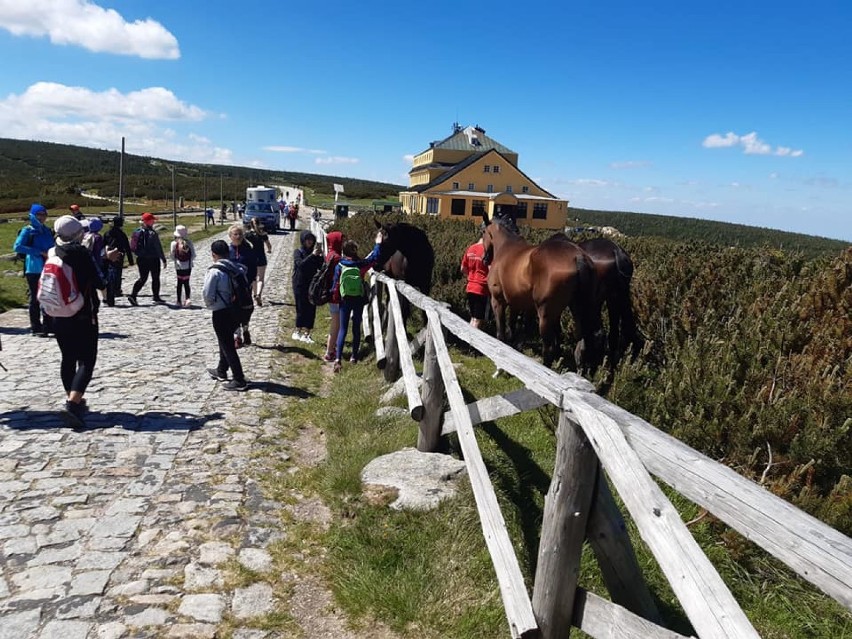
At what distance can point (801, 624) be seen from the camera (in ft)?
9.96

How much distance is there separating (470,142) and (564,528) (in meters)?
68.8

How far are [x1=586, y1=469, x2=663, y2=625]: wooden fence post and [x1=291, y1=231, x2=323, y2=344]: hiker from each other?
743 cm

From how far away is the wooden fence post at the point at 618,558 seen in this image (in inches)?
95.4

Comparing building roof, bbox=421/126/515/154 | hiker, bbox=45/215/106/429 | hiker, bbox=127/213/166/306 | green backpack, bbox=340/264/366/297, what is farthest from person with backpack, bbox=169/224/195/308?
building roof, bbox=421/126/515/154

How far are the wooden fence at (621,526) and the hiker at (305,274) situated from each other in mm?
6227

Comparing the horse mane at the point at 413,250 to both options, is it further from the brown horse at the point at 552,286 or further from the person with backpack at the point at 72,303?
the person with backpack at the point at 72,303

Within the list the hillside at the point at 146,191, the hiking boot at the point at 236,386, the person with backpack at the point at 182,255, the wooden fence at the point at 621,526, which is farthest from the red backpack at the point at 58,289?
the hillside at the point at 146,191

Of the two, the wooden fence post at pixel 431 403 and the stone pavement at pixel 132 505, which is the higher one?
the wooden fence post at pixel 431 403

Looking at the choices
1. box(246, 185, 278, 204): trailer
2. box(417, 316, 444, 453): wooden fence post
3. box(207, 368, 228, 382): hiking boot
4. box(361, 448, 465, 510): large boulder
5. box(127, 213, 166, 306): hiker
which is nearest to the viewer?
box(361, 448, 465, 510): large boulder

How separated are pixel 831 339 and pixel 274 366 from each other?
6.97 metres

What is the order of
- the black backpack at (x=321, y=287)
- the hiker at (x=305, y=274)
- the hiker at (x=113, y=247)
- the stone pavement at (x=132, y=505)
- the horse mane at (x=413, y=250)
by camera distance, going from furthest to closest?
1. the hiker at (x=113, y=247)
2. the hiker at (x=305, y=274)
3. the horse mane at (x=413, y=250)
4. the black backpack at (x=321, y=287)
5. the stone pavement at (x=132, y=505)

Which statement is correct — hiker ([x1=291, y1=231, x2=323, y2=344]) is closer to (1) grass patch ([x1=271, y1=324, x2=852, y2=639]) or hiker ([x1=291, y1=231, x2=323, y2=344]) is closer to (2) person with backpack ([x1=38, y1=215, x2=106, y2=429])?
(2) person with backpack ([x1=38, y1=215, x2=106, y2=429])

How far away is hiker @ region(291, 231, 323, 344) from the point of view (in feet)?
31.7

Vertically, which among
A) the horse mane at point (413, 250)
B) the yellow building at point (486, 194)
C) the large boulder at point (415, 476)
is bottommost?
the large boulder at point (415, 476)
